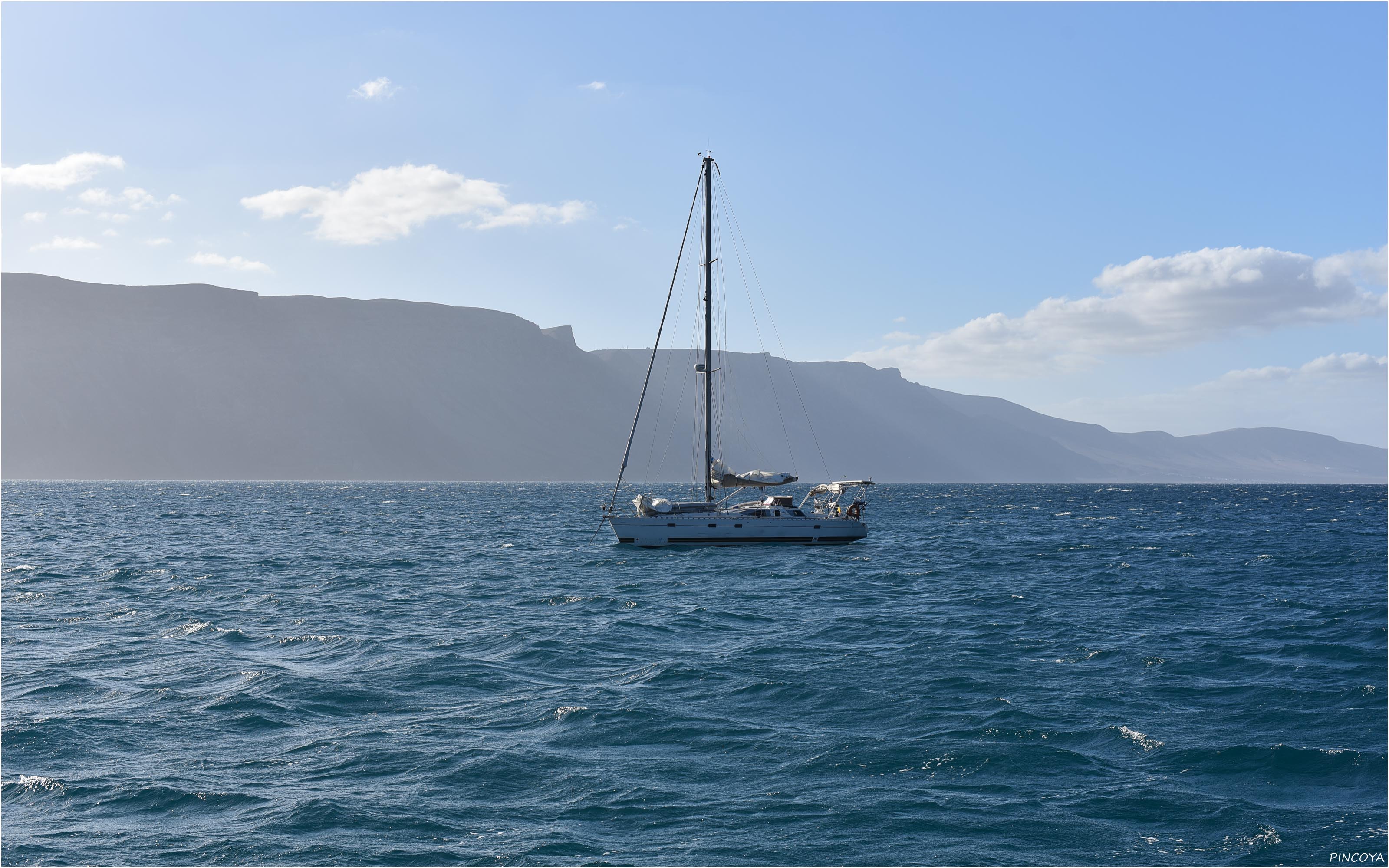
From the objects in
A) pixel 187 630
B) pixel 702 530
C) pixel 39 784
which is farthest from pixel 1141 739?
pixel 702 530

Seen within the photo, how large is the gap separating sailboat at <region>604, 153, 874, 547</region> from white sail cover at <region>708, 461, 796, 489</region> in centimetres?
5

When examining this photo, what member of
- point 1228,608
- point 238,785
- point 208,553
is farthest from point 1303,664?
point 208,553

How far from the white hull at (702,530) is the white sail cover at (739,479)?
223 cm

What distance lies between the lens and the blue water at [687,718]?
1012cm

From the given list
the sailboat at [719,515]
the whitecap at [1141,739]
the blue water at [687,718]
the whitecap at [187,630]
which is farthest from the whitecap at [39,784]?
the sailboat at [719,515]

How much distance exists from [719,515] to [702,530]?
1.12 m

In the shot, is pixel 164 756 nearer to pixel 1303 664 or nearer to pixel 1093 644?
pixel 1093 644

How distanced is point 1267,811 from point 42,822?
14.2m

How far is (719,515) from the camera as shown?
4459cm

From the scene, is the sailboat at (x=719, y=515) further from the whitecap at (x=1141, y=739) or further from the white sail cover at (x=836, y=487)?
the whitecap at (x=1141, y=739)

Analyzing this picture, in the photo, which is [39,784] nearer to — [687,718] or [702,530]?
[687,718]

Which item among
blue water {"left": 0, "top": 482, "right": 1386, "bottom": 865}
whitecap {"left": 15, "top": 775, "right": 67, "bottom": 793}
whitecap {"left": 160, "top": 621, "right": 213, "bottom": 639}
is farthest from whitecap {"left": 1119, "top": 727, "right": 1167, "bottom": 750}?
whitecap {"left": 160, "top": 621, "right": 213, "bottom": 639}

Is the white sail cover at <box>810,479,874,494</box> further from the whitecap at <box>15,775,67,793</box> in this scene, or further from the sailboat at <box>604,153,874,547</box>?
the whitecap at <box>15,775,67,793</box>

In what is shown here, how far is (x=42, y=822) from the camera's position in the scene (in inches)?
406
